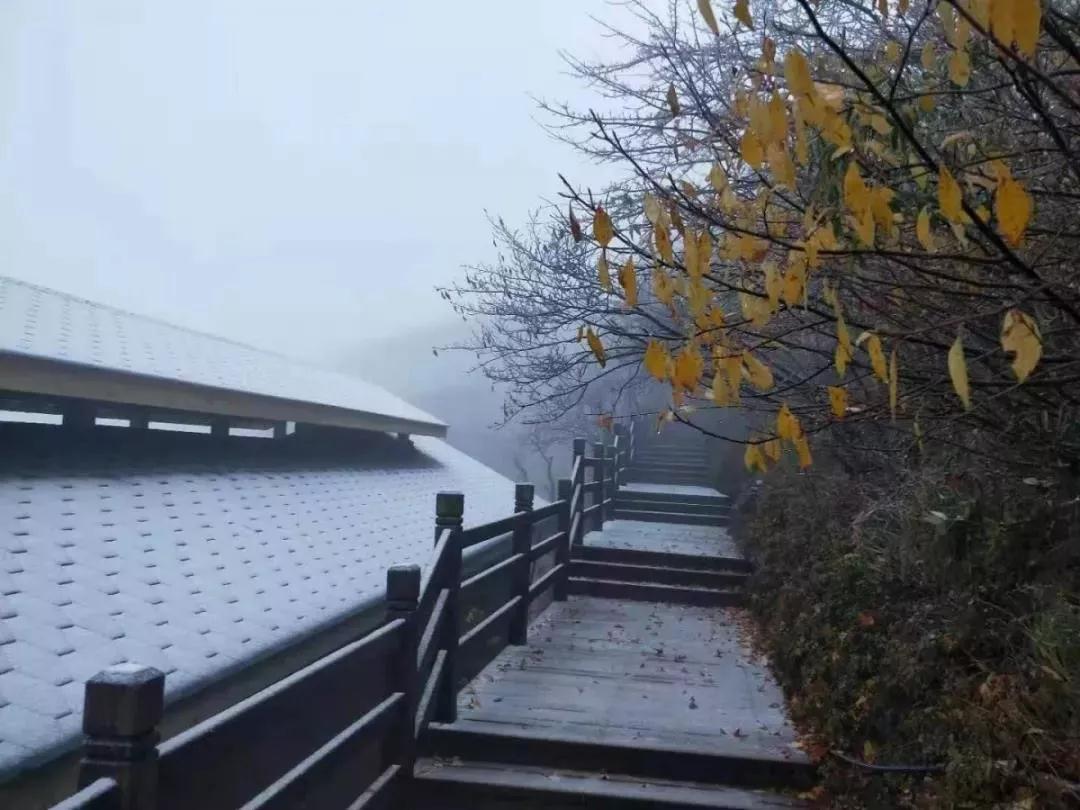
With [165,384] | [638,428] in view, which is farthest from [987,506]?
[638,428]

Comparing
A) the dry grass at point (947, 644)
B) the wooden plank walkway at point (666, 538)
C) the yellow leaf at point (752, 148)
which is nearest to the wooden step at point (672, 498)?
the wooden plank walkway at point (666, 538)

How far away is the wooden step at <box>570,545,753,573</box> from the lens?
1023 centimetres

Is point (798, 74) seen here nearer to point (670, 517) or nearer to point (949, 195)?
point (949, 195)

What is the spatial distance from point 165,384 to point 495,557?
4602 millimetres

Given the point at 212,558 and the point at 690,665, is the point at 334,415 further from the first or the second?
the point at 690,665

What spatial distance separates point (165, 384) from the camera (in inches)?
258

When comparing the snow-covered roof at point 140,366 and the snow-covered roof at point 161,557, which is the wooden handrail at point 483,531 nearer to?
the snow-covered roof at point 161,557

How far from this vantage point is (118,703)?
192 centimetres

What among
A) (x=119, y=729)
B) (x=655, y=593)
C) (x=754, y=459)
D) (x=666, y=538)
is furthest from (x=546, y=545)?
(x=119, y=729)

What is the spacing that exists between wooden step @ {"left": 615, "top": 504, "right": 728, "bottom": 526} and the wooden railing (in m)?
8.14

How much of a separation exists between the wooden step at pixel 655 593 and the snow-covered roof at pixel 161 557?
1499 millimetres

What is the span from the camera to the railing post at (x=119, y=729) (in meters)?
1.92

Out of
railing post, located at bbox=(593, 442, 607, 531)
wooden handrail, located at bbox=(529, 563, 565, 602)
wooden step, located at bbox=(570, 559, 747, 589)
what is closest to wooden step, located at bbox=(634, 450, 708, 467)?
railing post, located at bbox=(593, 442, 607, 531)

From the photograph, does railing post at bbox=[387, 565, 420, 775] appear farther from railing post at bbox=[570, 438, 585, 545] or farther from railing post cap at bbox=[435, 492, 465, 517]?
railing post at bbox=[570, 438, 585, 545]
